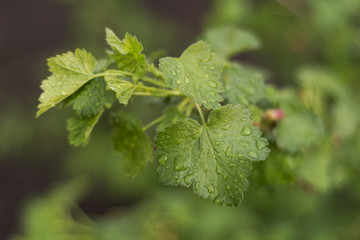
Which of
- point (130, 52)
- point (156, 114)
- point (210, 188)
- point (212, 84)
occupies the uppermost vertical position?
point (130, 52)

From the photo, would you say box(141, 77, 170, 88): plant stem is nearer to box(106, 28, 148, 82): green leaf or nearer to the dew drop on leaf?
box(106, 28, 148, 82): green leaf

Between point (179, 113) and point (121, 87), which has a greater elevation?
point (121, 87)

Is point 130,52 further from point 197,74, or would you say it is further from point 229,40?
point 229,40

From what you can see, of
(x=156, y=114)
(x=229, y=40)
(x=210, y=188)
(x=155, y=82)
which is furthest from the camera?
(x=156, y=114)

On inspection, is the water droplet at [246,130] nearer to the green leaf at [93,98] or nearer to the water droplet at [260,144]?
the water droplet at [260,144]

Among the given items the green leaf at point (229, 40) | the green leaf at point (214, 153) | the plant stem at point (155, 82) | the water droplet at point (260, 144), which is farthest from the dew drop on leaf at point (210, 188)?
the green leaf at point (229, 40)

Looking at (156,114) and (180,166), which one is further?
(156,114)

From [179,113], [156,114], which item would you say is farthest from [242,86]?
[156,114]

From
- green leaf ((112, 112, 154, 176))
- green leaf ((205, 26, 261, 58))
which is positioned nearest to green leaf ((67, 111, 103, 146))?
green leaf ((112, 112, 154, 176))

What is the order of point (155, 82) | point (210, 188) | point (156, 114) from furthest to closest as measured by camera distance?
point (156, 114), point (155, 82), point (210, 188)

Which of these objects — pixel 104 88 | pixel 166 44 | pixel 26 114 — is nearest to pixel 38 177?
pixel 26 114
